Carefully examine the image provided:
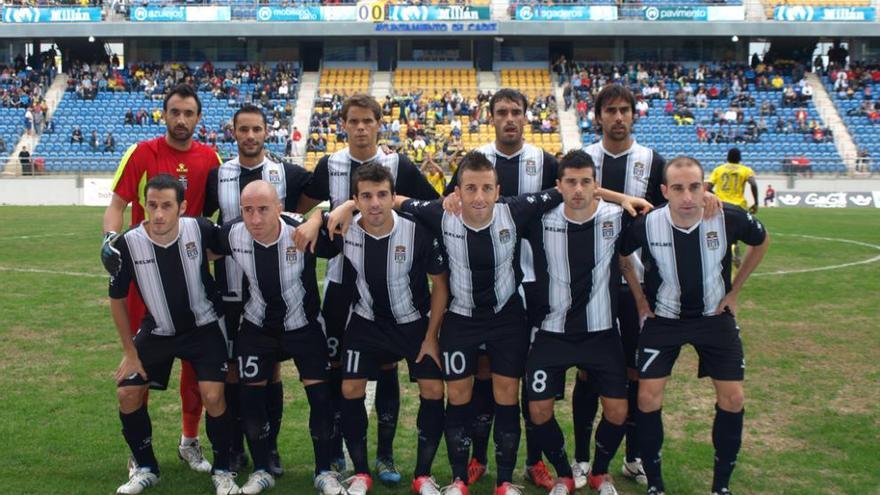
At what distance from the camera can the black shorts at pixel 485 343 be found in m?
4.79

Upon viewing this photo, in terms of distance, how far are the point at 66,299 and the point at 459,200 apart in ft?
24.9

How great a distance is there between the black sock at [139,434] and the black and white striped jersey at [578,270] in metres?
2.31

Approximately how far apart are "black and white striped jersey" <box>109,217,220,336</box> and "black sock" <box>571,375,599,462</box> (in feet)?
7.37

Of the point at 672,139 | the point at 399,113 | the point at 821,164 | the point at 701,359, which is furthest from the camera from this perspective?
the point at 399,113

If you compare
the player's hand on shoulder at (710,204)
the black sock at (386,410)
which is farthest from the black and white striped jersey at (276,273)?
the player's hand on shoulder at (710,204)

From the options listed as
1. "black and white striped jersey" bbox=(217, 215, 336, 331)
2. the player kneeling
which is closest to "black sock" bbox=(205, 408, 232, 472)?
the player kneeling

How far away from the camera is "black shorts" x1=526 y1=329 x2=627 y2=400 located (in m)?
4.73

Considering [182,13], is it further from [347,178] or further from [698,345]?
[698,345]

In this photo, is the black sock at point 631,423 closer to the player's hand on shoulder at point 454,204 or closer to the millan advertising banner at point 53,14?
the player's hand on shoulder at point 454,204

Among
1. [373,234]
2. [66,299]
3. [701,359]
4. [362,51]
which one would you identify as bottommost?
[66,299]

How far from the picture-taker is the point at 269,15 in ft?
128

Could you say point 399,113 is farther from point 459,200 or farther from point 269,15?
point 459,200

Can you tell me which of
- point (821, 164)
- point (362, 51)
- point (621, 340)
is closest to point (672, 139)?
point (821, 164)

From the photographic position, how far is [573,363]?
4734 mm
